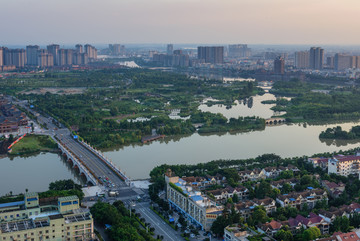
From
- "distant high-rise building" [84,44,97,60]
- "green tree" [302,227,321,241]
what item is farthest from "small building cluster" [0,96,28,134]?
"distant high-rise building" [84,44,97,60]

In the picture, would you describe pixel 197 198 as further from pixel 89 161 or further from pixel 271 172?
pixel 89 161

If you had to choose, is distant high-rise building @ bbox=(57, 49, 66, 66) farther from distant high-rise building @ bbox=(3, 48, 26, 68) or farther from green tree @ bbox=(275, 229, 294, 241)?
green tree @ bbox=(275, 229, 294, 241)

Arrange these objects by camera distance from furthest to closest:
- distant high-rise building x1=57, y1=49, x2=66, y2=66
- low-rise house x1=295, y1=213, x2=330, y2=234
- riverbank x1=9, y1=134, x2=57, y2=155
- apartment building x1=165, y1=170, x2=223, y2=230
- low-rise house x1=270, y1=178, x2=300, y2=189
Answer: distant high-rise building x1=57, y1=49, x2=66, y2=66 → riverbank x1=9, y1=134, x2=57, y2=155 → low-rise house x1=270, y1=178, x2=300, y2=189 → apartment building x1=165, y1=170, x2=223, y2=230 → low-rise house x1=295, y1=213, x2=330, y2=234

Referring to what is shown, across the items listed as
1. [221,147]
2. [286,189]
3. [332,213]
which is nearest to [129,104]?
[221,147]

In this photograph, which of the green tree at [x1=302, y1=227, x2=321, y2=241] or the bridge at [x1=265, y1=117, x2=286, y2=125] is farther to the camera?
the bridge at [x1=265, y1=117, x2=286, y2=125]

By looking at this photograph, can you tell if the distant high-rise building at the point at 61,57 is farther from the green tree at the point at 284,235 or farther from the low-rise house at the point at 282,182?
the green tree at the point at 284,235

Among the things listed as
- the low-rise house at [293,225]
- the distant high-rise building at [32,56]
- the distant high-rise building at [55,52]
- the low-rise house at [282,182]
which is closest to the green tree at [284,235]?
the low-rise house at [293,225]
